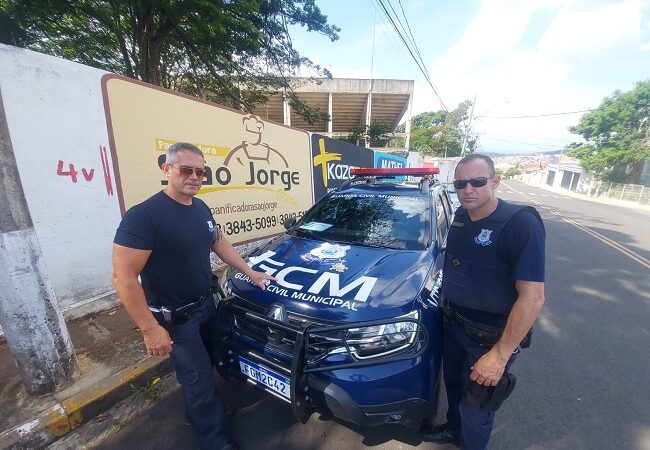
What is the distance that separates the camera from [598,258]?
6.07 m

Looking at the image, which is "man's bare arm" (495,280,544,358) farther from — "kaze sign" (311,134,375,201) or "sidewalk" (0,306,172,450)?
"kaze sign" (311,134,375,201)

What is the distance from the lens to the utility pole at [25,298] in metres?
1.78

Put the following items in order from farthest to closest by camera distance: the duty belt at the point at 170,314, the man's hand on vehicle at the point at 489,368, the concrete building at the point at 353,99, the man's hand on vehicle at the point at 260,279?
1. the concrete building at the point at 353,99
2. the man's hand on vehicle at the point at 260,279
3. the duty belt at the point at 170,314
4. the man's hand on vehicle at the point at 489,368

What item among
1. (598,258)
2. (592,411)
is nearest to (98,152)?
(592,411)

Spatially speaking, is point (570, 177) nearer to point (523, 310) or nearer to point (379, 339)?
point (523, 310)

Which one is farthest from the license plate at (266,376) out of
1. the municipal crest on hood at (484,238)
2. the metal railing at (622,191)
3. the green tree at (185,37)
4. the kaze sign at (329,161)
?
the metal railing at (622,191)

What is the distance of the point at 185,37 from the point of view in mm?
7027

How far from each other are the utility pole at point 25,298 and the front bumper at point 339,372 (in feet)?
5.06

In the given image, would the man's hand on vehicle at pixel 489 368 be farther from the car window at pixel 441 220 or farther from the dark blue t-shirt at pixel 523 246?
the car window at pixel 441 220

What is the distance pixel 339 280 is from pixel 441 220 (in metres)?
1.61

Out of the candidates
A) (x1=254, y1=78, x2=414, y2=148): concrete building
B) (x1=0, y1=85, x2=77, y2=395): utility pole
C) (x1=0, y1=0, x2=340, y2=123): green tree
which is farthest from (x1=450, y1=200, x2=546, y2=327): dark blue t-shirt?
(x1=254, y1=78, x2=414, y2=148): concrete building

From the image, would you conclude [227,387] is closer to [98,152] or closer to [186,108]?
[98,152]

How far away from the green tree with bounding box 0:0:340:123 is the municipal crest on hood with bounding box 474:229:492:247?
6.23 m

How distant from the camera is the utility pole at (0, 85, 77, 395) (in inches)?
69.9
